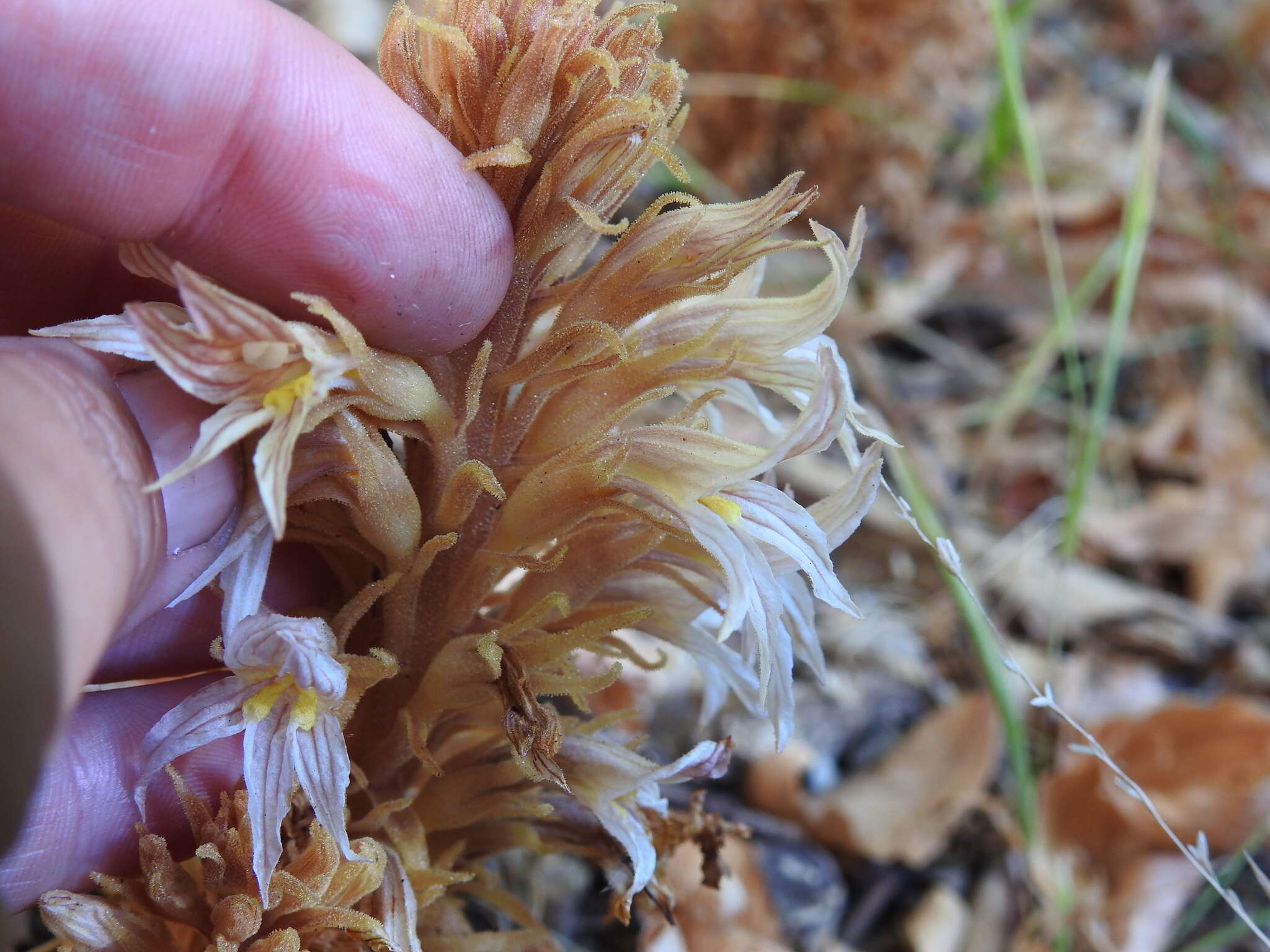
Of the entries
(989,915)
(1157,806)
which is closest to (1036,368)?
(1157,806)

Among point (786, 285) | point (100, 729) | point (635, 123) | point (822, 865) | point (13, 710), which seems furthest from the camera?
point (786, 285)

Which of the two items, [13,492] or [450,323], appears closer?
[13,492]

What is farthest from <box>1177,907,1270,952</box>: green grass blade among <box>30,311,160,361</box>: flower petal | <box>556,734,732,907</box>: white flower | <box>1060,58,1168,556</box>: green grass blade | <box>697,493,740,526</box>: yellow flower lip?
<box>30,311,160,361</box>: flower petal

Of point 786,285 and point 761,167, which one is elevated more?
point 761,167

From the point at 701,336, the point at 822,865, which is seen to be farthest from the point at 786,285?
the point at 701,336

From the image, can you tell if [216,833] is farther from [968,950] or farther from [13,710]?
[968,950]

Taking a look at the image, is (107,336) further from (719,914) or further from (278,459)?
(719,914)

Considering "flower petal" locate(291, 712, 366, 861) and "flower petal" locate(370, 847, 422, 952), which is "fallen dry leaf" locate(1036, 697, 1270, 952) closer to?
"flower petal" locate(370, 847, 422, 952)

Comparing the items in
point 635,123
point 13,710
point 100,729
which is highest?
point 635,123
